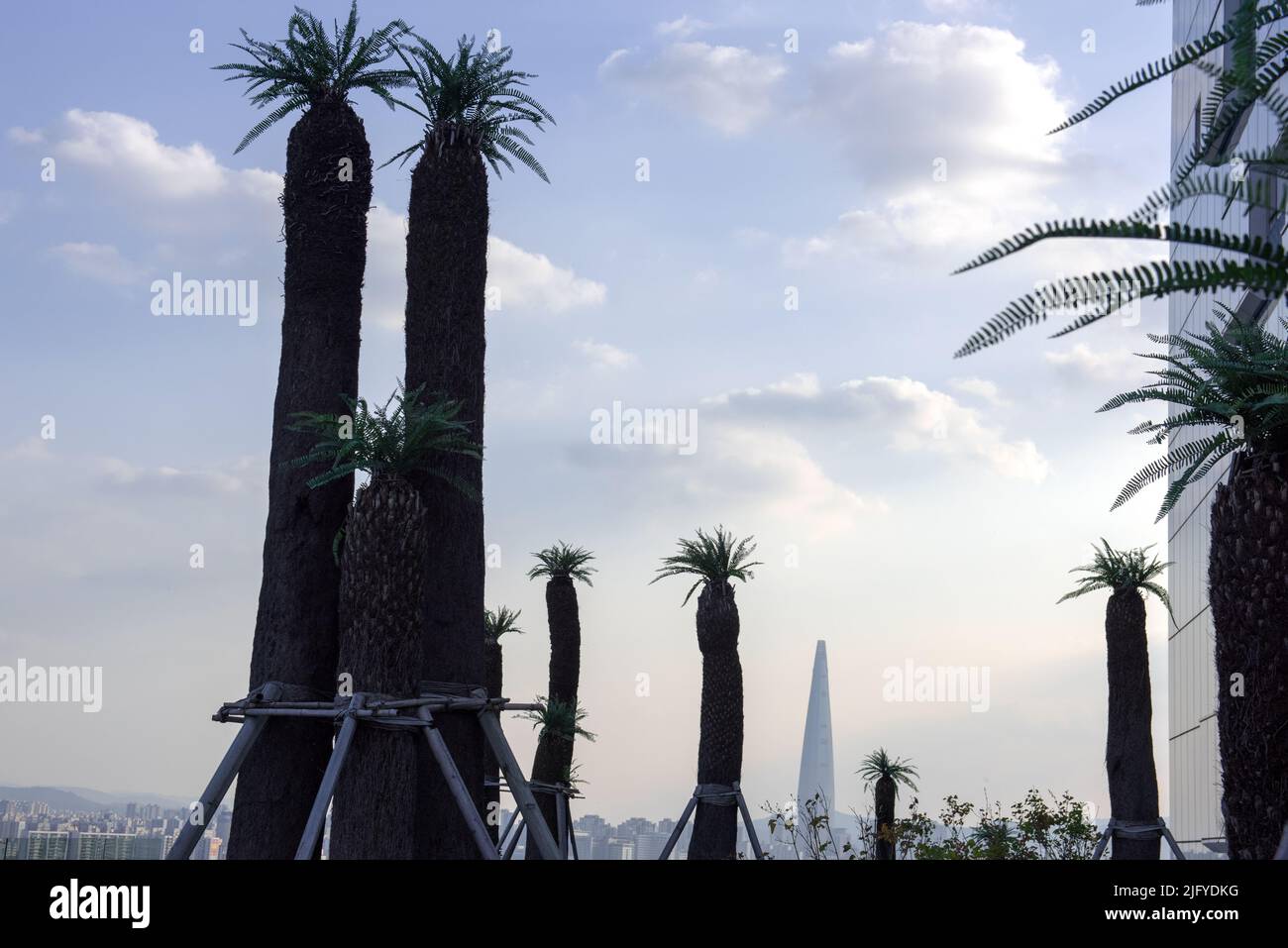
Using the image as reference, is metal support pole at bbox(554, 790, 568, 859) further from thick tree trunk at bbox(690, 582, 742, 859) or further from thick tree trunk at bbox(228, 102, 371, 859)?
thick tree trunk at bbox(228, 102, 371, 859)

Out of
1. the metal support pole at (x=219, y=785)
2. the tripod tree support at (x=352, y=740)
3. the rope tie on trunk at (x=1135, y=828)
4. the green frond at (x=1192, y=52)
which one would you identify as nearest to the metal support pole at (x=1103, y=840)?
the rope tie on trunk at (x=1135, y=828)

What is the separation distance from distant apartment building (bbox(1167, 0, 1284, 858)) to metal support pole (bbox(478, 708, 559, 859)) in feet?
96.7

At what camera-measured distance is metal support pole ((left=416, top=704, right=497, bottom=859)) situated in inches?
546

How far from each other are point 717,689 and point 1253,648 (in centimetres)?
1698

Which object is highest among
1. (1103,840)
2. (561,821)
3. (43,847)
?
(43,847)

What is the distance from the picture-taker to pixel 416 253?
58.6ft

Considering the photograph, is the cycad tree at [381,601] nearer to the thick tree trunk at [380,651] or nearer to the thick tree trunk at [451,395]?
the thick tree trunk at [380,651]

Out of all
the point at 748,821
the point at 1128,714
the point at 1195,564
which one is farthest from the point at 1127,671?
the point at 1195,564

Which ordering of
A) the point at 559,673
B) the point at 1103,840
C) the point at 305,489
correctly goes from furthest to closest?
the point at 559,673, the point at 1103,840, the point at 305,489

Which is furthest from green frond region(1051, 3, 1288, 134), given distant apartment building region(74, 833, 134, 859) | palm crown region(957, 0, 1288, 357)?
distant apartment building region(74, 833, 134, 859)

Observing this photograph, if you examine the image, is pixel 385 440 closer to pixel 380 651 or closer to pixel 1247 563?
pixel 380 651

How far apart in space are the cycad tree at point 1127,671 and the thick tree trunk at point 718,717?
7392 mm

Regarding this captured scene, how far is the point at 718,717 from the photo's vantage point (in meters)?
28.2
